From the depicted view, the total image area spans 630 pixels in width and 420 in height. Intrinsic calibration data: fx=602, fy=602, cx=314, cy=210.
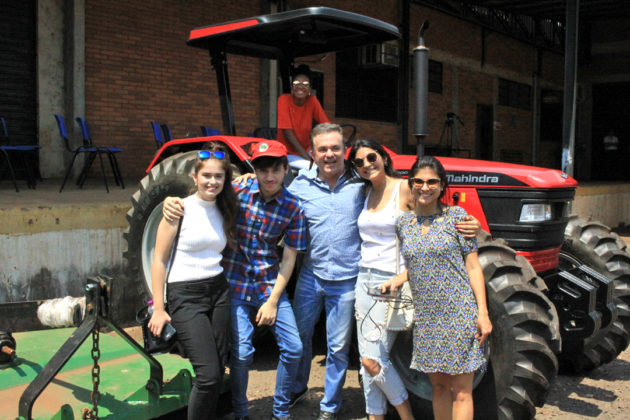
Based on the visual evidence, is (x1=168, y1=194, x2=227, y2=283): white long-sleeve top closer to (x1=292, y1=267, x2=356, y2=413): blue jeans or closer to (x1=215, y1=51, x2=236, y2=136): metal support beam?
(x1=292, y1=267, x2=356, y2=413): blue jeans

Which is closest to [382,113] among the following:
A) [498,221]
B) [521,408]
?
[498,221]

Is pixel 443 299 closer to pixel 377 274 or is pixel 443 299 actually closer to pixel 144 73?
pixel 377 274

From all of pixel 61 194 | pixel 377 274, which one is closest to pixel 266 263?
pixel 377 274

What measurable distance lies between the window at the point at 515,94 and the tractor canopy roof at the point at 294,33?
1573cm

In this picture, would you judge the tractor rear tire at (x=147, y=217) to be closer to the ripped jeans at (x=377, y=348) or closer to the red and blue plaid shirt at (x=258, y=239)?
the red and blue plaid shirt at (x=258, y=239)

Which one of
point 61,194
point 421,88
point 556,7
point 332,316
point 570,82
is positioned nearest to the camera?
point 421,88

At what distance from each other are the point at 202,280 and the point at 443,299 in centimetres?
122

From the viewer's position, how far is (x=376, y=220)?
3.18 metres

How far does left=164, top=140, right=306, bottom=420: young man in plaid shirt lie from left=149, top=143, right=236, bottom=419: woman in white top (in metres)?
0.11

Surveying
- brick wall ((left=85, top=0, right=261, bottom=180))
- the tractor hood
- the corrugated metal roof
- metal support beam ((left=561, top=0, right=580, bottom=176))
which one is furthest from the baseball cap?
the corrugated metal roof

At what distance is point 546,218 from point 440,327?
1.44 metres

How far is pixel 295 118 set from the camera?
461 cm

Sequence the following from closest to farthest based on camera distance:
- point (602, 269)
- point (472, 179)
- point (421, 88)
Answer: point (421, 88)
point (472, 179)
point (602, 269)

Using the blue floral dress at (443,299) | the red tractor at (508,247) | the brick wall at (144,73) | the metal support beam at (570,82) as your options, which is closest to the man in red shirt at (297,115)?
the red tractor at (508,247)
